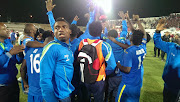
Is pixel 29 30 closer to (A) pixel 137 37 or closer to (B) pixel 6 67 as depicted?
(B) pixel 6 67

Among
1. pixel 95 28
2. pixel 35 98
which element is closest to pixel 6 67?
pixel 35 98

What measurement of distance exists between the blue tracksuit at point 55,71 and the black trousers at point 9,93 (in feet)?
5.26

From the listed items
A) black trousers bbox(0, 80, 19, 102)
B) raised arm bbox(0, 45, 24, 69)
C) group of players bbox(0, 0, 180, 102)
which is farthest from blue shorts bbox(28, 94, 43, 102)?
raised arm bbox(0, 45, 24, 69)

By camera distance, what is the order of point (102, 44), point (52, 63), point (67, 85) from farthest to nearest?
1. point (102, 44)
2. point (67, 85)
3. point (52, 63)

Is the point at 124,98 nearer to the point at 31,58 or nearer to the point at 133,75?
the point at 133,75

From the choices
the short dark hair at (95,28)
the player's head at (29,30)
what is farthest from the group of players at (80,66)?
the player's head at (29,30)

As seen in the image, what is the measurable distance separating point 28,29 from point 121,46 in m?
2.59

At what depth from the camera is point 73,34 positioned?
303cm

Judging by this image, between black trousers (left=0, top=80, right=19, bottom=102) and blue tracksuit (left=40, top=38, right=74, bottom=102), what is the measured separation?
1605 millimetres

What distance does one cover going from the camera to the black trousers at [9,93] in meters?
2.54

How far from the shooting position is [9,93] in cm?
267

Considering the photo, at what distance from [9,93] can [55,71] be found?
1.76m

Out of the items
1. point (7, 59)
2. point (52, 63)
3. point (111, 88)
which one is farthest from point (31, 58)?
point (111, 88)

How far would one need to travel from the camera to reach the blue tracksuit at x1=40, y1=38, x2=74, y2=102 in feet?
4.98
